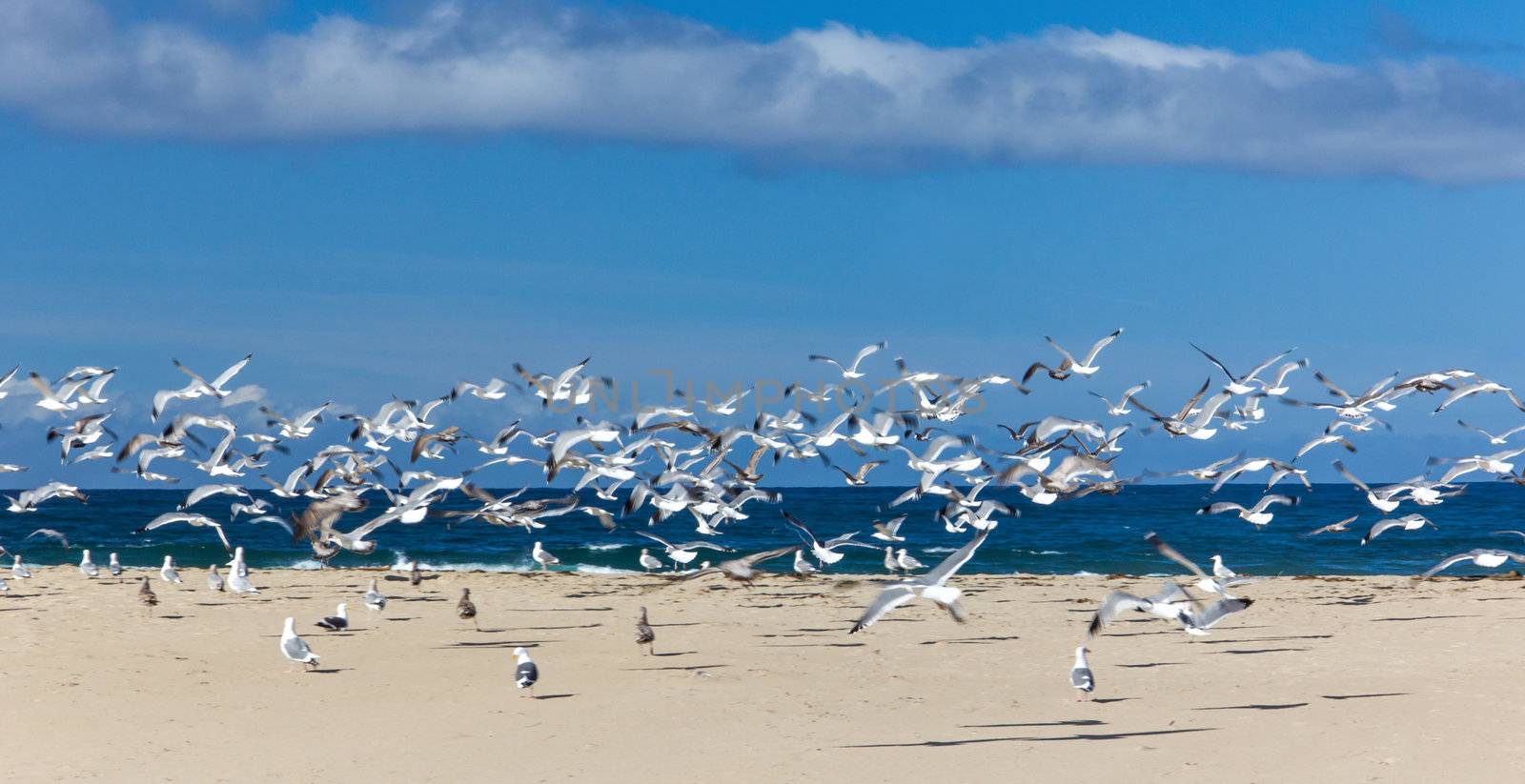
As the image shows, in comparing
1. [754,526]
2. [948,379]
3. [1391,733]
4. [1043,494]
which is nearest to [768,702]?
[1391,733]

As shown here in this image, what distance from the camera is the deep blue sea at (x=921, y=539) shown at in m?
32.8

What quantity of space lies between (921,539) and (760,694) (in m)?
31.3

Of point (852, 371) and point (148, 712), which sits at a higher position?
point (852, 371)

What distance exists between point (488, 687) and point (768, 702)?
2.80 meters

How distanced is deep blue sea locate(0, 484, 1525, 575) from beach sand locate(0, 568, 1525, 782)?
37.3 ft

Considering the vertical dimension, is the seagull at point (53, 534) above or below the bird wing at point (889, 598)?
below

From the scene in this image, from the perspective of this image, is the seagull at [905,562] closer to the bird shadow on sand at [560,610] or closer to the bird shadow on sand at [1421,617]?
the bird shadow on sand at [560,610]

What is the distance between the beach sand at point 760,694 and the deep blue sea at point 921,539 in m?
11.4

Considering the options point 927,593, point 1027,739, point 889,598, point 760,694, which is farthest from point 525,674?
point 1027,739

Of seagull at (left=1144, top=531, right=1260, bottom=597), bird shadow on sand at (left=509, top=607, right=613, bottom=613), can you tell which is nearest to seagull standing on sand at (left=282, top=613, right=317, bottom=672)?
bird shadow on sand at (left=509, top=607, right=613, bottom=613)

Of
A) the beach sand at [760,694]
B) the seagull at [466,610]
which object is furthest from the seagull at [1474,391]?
the seagull at [466,610]

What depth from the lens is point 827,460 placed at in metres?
21.7

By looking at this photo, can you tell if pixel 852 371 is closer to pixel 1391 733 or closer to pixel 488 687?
pixel 488 687

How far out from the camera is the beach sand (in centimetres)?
1123
